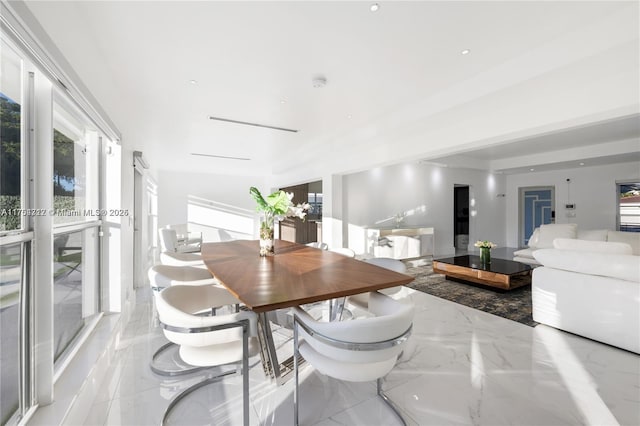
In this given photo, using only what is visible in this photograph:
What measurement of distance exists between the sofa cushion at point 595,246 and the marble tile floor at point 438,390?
891mm

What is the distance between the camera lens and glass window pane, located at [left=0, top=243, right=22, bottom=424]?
1305 millimetres

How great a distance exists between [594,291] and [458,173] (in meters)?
6.18

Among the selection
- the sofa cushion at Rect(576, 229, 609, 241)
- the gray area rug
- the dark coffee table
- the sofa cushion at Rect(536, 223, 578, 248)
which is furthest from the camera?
the sofa cushion at Rect(536, 223, 578, 248)

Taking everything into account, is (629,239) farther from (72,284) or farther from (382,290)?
(72,284)

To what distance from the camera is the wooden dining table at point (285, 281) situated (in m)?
1.31

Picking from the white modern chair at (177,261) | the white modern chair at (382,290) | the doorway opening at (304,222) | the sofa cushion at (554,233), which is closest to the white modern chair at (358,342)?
the white modern chair at (382,290)

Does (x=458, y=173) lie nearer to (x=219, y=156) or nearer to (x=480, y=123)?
(x=480, y=123)

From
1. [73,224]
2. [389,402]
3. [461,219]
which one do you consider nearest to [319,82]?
[73,224]

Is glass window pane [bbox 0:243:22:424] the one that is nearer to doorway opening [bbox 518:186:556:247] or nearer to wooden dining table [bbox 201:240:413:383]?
wooden dining table [bbox 201:240:413:383]

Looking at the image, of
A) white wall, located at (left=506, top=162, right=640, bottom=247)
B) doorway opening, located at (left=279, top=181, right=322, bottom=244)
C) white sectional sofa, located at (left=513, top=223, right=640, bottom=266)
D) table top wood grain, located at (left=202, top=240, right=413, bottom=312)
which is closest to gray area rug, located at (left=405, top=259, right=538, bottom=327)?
white sectional sofa, located at (left=513, top=223, right=640, bottom=266)

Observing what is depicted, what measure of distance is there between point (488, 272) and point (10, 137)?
5060 millimetres

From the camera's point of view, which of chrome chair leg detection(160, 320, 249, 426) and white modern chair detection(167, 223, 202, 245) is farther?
white modern chair detection(167, 223, 202, 245)

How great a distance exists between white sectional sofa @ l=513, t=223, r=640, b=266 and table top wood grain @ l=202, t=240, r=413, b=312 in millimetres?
4485

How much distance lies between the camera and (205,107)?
3.65 m
